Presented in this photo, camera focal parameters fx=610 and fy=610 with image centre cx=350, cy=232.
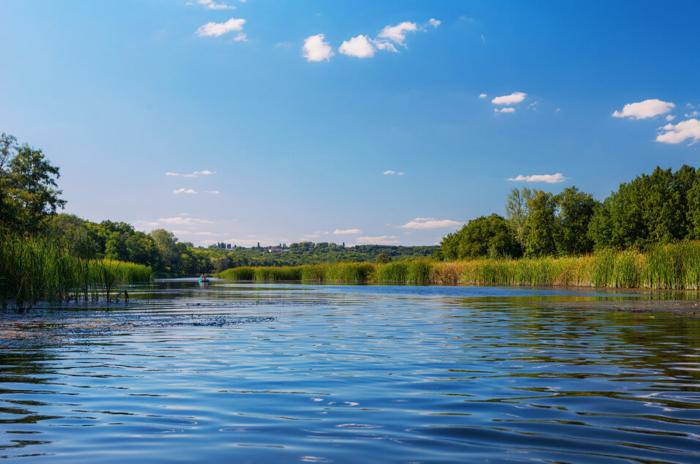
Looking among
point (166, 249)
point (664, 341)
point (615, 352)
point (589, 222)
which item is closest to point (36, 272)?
point (615, 352)

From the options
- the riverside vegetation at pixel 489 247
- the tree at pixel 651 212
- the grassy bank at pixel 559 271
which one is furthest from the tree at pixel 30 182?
the tree at pixel 651 212

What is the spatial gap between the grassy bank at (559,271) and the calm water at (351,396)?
92.9ft

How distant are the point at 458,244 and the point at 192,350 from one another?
110942 millimetres

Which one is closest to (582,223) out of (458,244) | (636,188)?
(636,188)

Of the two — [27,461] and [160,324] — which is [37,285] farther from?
[27,461]

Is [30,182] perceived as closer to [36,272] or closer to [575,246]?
[36,272]

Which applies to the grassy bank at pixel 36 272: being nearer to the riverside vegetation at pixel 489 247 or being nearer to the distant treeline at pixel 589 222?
the riverside vegetation at pixel 489 247

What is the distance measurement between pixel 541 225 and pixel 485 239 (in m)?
15.5

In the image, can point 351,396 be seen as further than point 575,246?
No

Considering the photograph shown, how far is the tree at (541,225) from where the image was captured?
95.4 meters

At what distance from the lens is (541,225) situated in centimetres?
9662

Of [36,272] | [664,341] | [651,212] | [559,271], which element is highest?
[651,212]

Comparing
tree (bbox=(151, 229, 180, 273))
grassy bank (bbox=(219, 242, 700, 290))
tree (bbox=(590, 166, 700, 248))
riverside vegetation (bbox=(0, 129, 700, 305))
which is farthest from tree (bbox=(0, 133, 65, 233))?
tree (bbox=(151, 229, 180, 273))

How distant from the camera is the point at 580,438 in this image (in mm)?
4879
